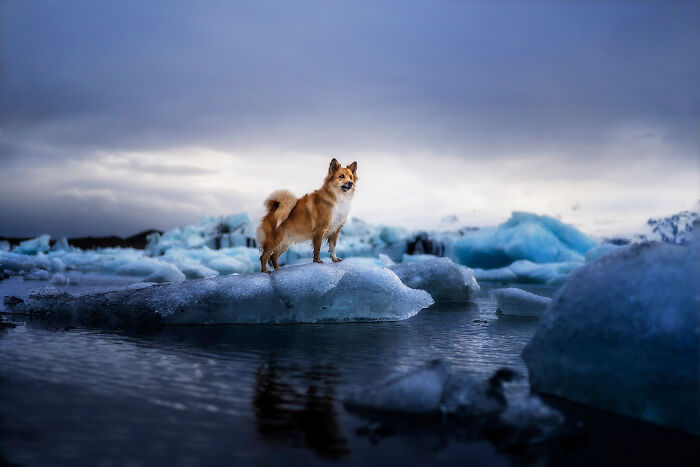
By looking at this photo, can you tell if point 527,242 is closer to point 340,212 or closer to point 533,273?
point 533,273

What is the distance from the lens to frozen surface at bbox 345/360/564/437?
142 inches

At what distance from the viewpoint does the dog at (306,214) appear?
824 cm

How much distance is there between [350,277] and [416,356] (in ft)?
9.68

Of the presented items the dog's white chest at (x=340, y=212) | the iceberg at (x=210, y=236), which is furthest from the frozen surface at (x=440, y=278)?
the iceberg at (x=210, y=236)

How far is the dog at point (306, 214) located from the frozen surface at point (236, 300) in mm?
525

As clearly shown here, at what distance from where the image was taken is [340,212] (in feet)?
27.3

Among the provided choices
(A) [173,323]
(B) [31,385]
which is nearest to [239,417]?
(B) [31,385]

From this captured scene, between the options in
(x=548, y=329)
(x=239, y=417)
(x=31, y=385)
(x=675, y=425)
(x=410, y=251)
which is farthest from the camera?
(x=410, y=251)

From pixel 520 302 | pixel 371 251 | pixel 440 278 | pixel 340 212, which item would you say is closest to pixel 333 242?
pixel 340 212

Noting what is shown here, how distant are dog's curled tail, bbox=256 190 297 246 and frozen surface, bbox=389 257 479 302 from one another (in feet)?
19.3

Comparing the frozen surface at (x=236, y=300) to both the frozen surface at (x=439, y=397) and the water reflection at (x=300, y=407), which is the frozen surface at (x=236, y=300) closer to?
the water reflection at (x=300, y=407)

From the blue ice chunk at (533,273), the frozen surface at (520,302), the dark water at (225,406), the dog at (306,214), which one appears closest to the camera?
the dark water at (225,406)

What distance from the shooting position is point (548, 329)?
446 centimetres

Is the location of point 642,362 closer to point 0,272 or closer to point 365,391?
point 365,391
